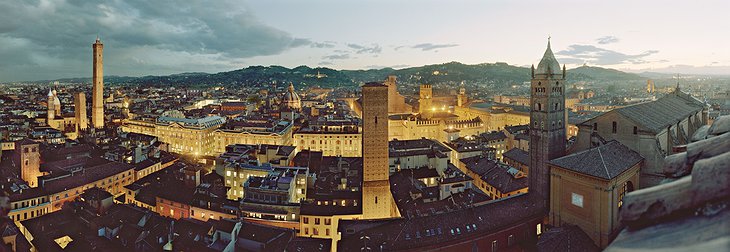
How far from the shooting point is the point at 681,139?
26.9 metres

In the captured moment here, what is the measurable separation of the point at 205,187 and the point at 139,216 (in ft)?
20.2

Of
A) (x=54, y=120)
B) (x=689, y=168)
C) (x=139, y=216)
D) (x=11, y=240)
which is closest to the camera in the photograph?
(x=689, y=168)

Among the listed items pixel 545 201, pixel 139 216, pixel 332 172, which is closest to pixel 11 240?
pixel 139 216

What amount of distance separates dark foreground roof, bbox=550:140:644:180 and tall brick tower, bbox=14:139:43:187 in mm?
43919

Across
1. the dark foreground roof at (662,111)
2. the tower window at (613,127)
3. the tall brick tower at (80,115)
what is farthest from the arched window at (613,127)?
the tall brick tower at (80,115)

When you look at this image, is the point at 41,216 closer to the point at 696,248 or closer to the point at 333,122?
the point at 333,122

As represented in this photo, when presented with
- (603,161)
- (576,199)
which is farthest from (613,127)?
(576,199)

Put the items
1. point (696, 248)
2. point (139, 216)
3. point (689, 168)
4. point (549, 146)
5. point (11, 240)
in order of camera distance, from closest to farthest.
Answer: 1. point (696, 248)
2. point (689, 168)
3. point (11, 240)
4. point (549, 146)
5. point (139, 216)

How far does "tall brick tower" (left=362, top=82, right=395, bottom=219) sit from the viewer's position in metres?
32.8

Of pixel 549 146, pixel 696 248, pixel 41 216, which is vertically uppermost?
pixel 696 248

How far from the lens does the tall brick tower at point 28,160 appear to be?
4020cm

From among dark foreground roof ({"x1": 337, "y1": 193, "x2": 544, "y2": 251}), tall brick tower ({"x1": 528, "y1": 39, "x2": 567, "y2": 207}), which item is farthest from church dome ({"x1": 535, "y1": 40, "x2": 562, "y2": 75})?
dark foreground roof ({"x1": 337, "y1": 193, "x2": 544, "y2": 251})

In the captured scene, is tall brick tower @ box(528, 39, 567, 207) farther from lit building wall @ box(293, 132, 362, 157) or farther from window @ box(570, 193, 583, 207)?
lit building wall @ box(293, 132, 362, 157)

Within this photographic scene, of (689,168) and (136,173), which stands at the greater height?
(689,168)
